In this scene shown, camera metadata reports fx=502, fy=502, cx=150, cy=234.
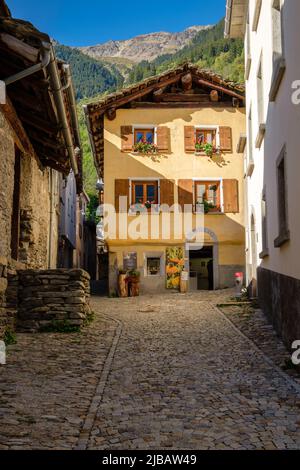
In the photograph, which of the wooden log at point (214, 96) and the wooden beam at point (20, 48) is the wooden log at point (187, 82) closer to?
the wooden log at point (214, 96)

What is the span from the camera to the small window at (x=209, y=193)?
1934 cm

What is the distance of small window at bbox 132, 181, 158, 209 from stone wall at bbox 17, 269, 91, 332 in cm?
1053

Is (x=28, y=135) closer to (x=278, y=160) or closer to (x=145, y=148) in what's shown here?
(x=278, y=160)

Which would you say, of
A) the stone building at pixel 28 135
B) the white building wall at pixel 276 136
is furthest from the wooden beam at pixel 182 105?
the stone building at pixel 28 135

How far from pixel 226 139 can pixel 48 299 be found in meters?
12.8

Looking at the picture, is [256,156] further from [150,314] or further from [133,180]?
[133,180]

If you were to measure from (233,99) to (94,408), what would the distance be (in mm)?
17290

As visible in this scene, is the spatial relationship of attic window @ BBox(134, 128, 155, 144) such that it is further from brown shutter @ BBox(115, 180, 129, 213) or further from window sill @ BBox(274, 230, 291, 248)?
window sill @ BBox(274, 230, 291, 248)

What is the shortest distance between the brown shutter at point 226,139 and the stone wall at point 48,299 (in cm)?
1221

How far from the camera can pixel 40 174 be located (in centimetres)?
1127

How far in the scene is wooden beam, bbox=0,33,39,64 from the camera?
6.41 meters

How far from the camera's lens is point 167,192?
62.7ft

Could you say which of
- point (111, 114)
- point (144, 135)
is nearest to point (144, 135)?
point (144, 135)
